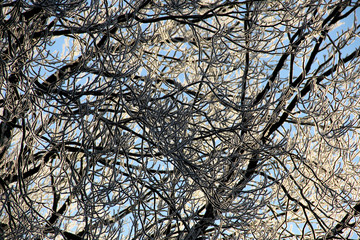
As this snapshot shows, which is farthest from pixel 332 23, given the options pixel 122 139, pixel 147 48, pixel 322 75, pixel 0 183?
pixel 0 183

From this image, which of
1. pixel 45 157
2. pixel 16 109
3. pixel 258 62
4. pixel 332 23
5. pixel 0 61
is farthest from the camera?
pixel 258 62

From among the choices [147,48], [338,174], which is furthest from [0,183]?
[338,174]

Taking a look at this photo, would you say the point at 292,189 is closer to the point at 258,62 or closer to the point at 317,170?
the point at 317,170

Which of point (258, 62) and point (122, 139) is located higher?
point (258, 62)

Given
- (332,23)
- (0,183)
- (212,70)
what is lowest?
(0,183)

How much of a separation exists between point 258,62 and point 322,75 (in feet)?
3.07

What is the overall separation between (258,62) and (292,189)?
1736 mm

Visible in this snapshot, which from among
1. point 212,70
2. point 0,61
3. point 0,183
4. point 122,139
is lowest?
point 0,183

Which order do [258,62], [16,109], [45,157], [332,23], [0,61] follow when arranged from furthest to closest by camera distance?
1. [258,62]
2. [45,157]
3. [332,23]
4. [16,109]
5. [0,61]

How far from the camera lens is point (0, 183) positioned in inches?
156

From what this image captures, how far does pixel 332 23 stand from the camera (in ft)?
14.7

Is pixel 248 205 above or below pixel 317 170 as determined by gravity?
below

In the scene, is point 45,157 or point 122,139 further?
point 45,157

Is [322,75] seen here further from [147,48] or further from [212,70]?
[147,48]
